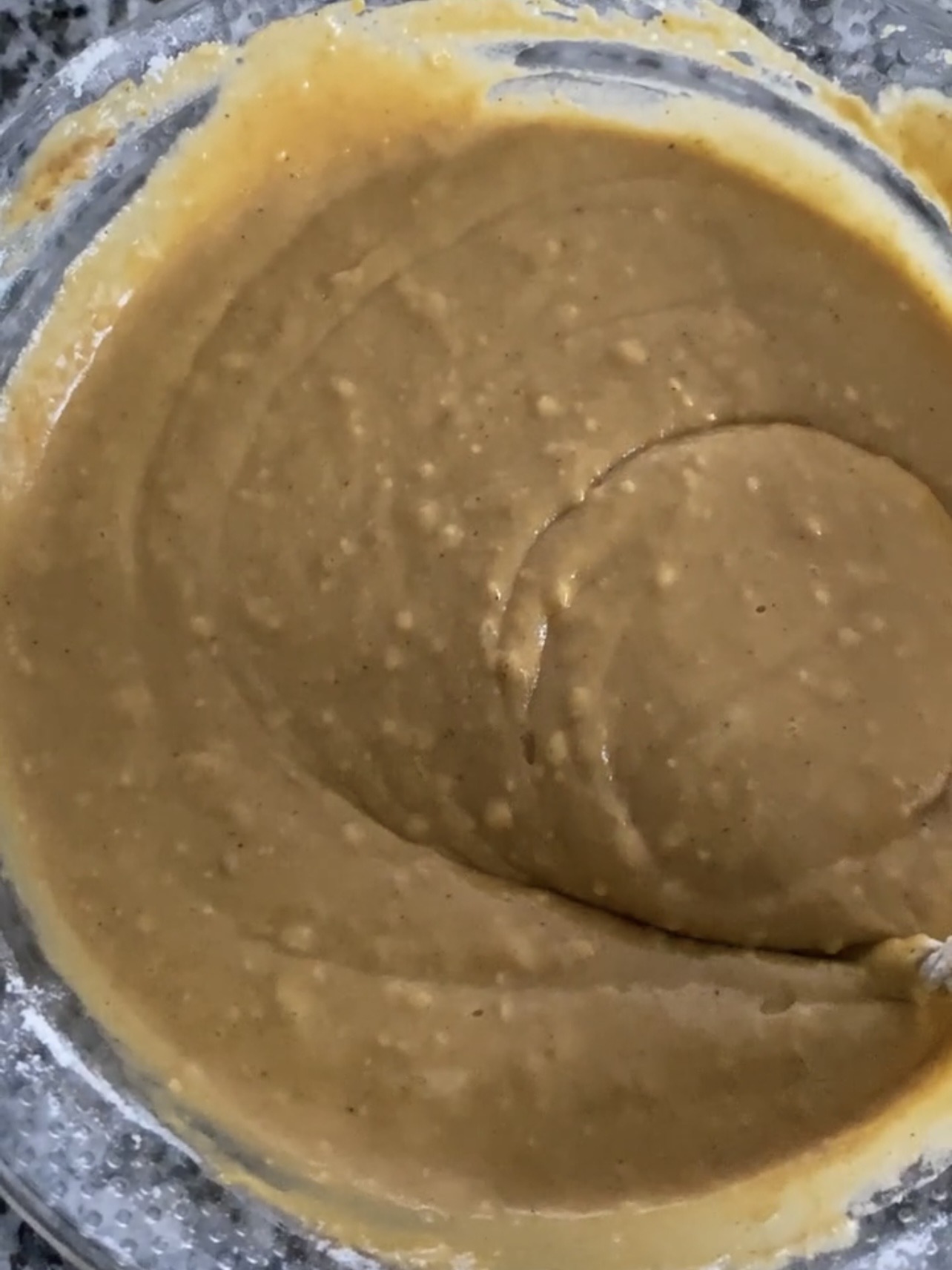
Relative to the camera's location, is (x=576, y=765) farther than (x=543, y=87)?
No

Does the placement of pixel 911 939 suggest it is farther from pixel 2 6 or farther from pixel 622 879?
pixel 2 6

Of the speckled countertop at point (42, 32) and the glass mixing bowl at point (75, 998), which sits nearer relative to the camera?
the glass mixing bowl at point (75, 998)

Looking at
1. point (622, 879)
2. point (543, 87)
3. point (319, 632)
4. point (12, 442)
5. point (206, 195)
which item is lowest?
point (622, 879)

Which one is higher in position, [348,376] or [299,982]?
[348,376]

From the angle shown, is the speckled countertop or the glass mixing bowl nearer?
the glass mixing bowl

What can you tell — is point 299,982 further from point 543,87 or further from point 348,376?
point 543,87

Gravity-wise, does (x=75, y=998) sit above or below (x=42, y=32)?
below

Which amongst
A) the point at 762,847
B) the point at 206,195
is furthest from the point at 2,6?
the point at 762,847
